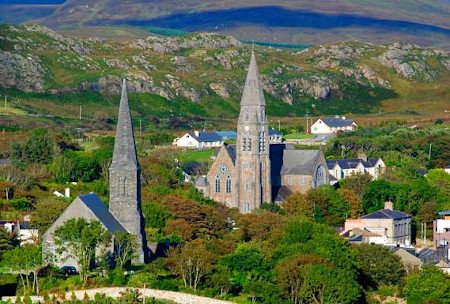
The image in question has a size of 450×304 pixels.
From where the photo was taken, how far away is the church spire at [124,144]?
7206 centimetres

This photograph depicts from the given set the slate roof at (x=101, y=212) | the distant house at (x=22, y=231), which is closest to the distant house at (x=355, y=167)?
the distant house at (x=22, y=231)

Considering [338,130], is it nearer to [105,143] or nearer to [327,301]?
[105,143]

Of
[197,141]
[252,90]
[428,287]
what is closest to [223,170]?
[252,90]

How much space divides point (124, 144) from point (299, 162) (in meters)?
33.9

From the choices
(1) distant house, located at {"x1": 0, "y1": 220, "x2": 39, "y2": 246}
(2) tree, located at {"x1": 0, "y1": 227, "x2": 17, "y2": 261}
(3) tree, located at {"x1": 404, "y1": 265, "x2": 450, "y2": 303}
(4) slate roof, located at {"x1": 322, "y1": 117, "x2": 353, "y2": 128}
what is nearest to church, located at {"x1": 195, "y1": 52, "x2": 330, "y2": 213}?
(1) distant house, located at {"x1": 0, "y1": 220, "x2": 39, "y2": 246}

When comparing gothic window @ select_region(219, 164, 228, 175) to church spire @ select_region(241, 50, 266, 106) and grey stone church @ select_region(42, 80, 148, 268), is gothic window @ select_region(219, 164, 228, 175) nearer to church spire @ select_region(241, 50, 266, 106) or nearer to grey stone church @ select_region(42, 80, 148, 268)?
church spire @ select_region(241, 50, 266, 106)

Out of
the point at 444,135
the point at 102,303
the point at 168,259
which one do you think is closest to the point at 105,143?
the point at 444,135

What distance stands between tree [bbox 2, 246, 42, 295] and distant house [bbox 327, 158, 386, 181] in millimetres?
47058

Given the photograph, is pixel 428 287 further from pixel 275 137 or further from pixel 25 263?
pixel 275 137

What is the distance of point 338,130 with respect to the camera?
15838 centimetres

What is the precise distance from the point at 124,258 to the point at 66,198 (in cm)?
1631

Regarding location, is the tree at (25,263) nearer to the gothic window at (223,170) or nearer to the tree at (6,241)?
the tree at (6,241)

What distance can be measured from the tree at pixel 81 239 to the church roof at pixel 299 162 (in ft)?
121

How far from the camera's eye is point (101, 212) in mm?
70812
